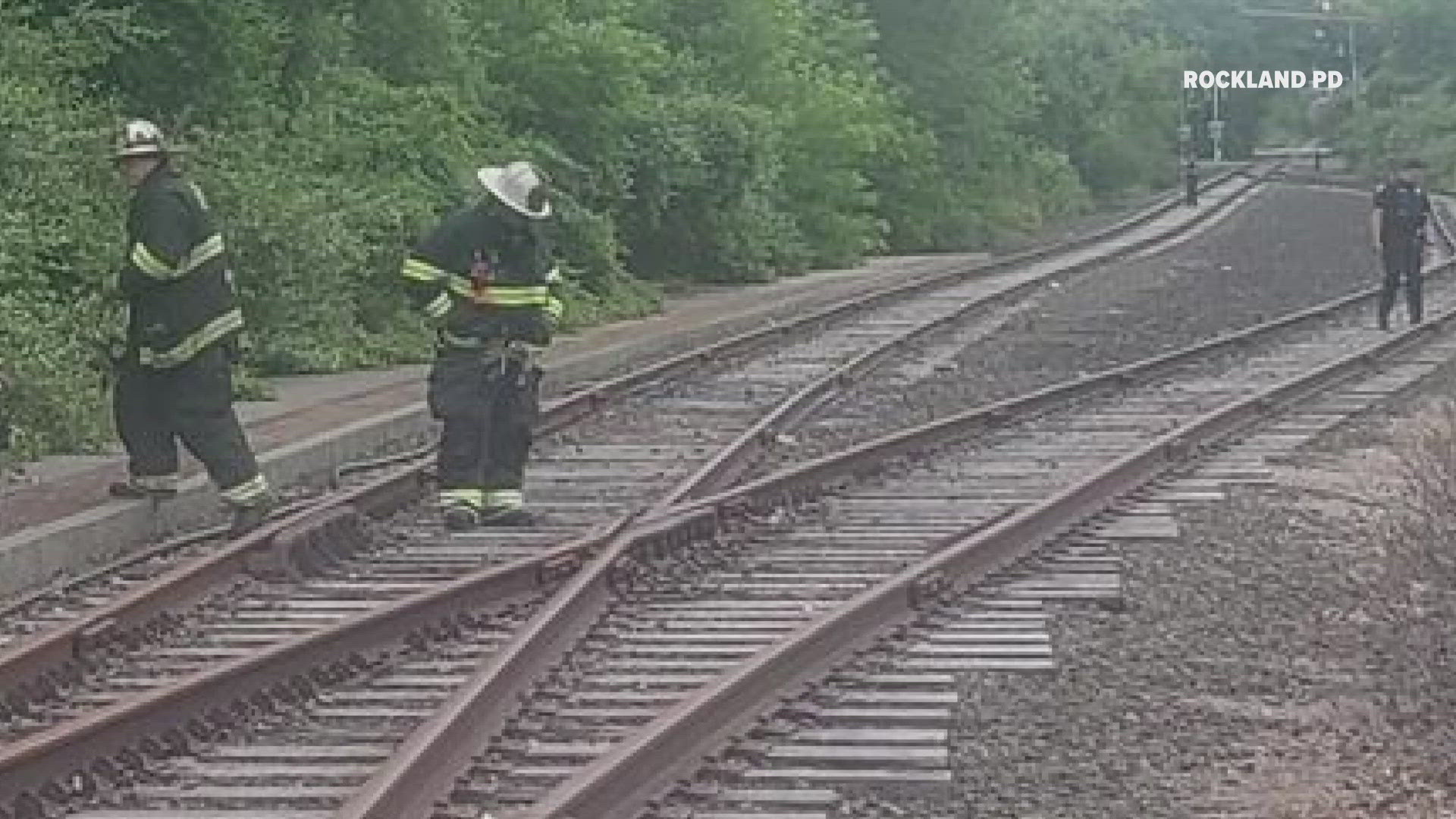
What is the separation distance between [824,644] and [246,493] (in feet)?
12.6

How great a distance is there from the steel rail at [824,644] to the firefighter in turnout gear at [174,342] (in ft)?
11.1

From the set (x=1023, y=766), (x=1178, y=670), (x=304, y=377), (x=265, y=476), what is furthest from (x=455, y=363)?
(x=304, y=377)

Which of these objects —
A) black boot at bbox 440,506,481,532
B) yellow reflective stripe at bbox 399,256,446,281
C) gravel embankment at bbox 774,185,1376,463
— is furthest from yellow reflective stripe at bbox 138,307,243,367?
gravel embankment at bbox 774,185,1376,463

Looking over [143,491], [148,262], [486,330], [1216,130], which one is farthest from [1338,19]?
[148,262]

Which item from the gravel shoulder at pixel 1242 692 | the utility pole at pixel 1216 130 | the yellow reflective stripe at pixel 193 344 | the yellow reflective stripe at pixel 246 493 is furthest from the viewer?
the utility pole at pixel 1216 130

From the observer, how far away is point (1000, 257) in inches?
1793

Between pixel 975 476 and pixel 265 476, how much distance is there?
404cm

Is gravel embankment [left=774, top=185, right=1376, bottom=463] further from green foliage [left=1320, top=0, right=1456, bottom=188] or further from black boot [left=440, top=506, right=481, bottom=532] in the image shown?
green foliage [left=1320, top=0, right=1456, bottom=188]

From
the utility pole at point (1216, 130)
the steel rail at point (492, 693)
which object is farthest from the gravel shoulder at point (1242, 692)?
the utility pole at point (1216, 130)

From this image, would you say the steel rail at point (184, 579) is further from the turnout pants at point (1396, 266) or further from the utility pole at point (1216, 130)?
the utility pole at point (1216, 130)

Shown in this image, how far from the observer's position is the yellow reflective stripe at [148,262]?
13.0 metres

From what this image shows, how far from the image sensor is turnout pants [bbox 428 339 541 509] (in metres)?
14.1

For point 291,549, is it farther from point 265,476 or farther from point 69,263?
point 69,263

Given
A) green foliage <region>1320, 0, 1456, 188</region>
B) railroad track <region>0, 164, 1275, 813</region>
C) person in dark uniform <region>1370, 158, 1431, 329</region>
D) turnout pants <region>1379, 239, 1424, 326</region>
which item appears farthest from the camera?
green foliage <region>1320, 0, 1456, 188</region>
